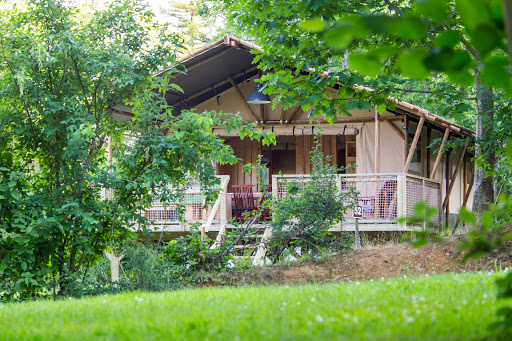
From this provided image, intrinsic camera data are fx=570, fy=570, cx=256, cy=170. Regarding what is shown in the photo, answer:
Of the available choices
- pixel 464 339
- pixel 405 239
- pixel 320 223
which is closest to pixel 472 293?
pixel 464 339

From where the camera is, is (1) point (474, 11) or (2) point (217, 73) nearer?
(1) point (474, 11)

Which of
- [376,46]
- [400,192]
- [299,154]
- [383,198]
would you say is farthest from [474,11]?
[299,154]

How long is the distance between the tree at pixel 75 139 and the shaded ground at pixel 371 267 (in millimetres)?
1697

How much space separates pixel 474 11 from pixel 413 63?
0.81 feet

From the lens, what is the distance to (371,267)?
9.40m

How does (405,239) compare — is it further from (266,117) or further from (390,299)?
(266,117)

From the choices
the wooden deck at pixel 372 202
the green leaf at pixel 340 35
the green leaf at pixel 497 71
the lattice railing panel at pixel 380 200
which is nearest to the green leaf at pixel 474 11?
Result: the green leaf at pixel 497 71

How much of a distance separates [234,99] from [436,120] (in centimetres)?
611

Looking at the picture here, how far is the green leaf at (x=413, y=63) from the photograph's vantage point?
1.94m

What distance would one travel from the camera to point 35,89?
27.1 ft

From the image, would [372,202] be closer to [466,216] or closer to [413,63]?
[466,216]

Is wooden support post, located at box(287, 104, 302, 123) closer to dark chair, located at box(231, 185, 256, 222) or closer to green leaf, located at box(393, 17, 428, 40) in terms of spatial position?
dark chair, located at box(231, 185, 256, 222)

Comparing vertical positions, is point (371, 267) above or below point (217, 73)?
below

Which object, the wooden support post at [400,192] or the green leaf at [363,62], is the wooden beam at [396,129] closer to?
the wooden support post at [400,192]
